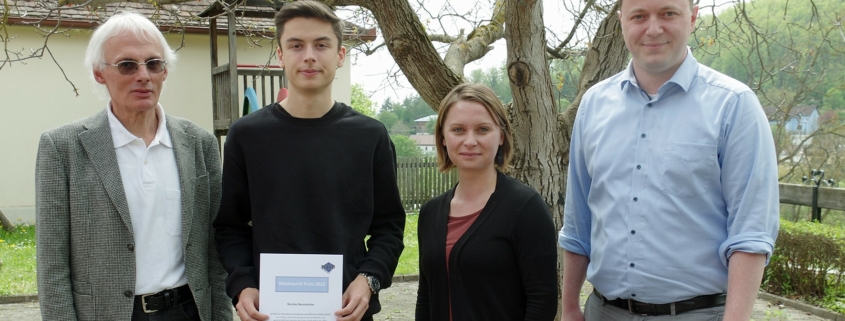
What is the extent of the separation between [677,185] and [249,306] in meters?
1.56

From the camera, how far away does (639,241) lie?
2.47 meters

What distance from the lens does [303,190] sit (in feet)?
8.86

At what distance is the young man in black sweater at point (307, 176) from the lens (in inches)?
106

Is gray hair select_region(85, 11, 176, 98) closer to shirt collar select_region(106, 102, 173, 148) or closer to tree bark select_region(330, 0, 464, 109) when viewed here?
shirt collar select_region(106, 102, 173, 148)

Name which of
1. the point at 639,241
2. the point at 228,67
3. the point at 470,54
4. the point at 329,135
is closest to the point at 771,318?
the point at 470,54

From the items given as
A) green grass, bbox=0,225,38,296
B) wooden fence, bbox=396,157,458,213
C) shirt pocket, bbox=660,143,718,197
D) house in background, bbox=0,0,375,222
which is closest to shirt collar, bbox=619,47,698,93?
shirt pocket, bbox=660,143,718,197

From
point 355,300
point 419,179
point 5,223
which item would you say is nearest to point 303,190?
point 355,300

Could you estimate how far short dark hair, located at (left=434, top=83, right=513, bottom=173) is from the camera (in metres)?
2.81

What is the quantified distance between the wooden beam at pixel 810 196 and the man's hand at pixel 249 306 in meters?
9.16

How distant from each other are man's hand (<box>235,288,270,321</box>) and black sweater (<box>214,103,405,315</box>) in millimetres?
31

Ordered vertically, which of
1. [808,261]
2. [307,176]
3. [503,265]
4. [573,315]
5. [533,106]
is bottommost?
[808,261]

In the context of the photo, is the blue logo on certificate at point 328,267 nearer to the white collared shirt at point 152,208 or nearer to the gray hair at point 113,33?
the white collared shirt at point 152,208

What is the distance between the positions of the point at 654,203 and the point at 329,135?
4.01 feet

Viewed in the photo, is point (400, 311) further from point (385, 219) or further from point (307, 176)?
point (307, 176)
